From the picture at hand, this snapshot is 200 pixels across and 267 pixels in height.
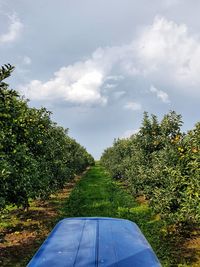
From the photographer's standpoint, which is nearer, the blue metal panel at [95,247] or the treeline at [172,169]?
the blue metal panel at [95,247]

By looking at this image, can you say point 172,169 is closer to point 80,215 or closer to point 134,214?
point 134,214

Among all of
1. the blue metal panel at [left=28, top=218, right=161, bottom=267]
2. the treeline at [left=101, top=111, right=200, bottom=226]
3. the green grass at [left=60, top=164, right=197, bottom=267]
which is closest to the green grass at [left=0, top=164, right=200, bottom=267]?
the green grass at [left=60, top=164, right=197, bottom=267]

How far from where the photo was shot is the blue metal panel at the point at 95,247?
4.61 meters

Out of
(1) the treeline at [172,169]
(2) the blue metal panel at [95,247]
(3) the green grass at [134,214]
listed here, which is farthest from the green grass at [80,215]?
(2) the blue metal panel at [95,247]

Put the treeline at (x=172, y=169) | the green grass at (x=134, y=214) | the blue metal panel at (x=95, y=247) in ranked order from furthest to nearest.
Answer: the green grass at (x=134, y=214), the treeline at (x=172, y=169), the blue metal panel at (x=95, y=247)

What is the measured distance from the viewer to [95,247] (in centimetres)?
513

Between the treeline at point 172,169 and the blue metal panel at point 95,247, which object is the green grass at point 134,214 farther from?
the blue metal panel at point 95,247

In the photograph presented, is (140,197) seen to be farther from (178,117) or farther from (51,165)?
(178,117)

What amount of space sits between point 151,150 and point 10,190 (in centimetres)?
1211

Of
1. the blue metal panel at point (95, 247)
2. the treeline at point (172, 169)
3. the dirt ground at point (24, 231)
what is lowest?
the dirt ground at point (24, 231)

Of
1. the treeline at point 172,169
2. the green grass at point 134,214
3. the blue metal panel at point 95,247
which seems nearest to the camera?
the blue metal panel at point 95,247

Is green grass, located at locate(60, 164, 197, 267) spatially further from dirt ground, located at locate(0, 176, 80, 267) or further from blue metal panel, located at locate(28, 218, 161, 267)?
blue metal panel, located at locate(28, 218, 161, 267)

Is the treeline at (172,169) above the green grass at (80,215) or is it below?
above

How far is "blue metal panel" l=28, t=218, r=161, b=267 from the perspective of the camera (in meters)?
4.61
